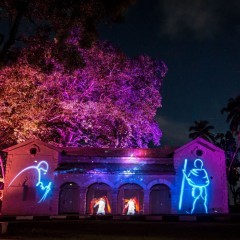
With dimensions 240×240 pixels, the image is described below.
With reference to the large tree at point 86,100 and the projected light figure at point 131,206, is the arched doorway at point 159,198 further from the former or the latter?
the large tree at point 86,100

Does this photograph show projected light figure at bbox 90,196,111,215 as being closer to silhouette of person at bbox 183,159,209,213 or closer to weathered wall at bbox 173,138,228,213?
weathered wall at bbox 173,138,228,213

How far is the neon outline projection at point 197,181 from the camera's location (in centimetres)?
3050

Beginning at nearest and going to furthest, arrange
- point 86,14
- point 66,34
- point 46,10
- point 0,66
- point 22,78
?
point 66,34, point 0,66, point 86,14, point 46,10, point 22,78

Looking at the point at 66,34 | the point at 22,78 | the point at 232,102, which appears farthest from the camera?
the point at 232,102

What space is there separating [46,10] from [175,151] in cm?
1675

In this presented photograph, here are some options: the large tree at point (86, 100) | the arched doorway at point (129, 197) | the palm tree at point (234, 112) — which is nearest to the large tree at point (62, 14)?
the large tree at point (86, 100)

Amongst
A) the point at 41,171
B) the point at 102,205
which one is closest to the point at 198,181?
the point at 102,205

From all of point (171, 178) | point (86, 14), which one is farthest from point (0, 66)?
point (171, 178)

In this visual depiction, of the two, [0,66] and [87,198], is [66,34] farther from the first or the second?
[87,198]

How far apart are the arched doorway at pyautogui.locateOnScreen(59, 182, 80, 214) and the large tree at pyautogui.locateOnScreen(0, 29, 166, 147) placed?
5.02 meters

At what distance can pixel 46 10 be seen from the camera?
19.0m

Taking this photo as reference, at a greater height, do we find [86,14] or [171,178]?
[86,14]

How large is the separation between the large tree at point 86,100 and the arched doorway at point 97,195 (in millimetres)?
6221

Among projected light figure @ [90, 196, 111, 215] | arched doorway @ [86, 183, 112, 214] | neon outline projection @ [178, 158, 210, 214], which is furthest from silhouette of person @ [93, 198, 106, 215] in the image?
neon outline projection @ [178, 158, 210, 214]
